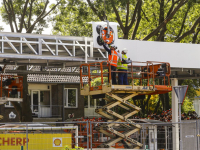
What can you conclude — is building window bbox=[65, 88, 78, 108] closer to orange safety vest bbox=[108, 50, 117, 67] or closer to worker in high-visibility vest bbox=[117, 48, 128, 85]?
worker in high-visibility vest bbox=[117, 48, 128, 85]

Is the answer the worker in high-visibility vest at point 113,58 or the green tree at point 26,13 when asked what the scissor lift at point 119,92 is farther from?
the green tree at point 26,13

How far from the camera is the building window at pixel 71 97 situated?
4125 centimetres

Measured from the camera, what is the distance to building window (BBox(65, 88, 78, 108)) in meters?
41.3

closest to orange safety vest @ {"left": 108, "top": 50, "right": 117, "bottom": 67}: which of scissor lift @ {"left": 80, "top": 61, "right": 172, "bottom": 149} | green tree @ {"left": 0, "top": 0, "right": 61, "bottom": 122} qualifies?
scissor lift @ {"left": 80, "top": 61, "right": 172, "bottom": 149}

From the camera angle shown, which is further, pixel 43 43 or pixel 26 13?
pixel 26 13

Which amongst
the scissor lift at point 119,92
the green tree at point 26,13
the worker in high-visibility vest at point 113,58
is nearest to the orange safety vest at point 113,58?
the worker in high-visibility vest at point 113,58

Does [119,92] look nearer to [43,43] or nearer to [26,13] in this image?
[43,43]

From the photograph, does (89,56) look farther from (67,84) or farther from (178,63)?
(67,84)

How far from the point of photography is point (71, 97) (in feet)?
136

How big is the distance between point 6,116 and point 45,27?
9234 millimetres

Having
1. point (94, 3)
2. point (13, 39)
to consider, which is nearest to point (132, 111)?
point (13, 39)

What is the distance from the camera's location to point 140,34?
41.2m

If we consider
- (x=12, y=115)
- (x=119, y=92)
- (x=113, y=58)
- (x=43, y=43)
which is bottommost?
(x=12, y=115)

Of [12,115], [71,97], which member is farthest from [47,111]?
[71,97]
